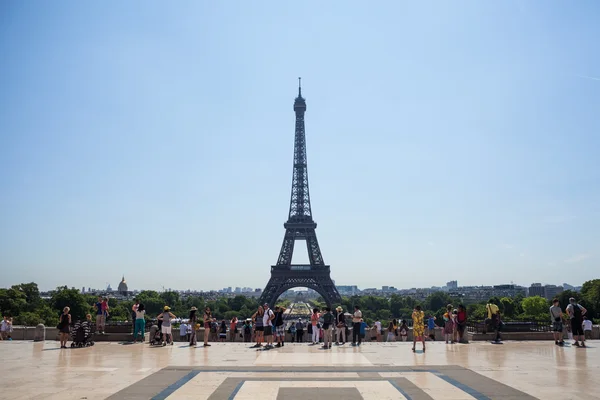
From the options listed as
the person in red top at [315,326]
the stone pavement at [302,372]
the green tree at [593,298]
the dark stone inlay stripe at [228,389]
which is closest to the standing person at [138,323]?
the stone pavement at [302,372]

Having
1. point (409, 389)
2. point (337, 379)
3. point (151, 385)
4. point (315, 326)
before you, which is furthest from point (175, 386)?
point (315, 326)

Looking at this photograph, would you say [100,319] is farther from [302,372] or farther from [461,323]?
[461,323]

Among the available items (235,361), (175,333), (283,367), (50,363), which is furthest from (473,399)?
(175,333)

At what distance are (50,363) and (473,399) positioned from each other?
42.3 feet

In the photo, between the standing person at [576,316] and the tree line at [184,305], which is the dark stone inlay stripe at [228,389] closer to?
the standing person at [576,316]

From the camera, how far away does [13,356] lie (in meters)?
17.8

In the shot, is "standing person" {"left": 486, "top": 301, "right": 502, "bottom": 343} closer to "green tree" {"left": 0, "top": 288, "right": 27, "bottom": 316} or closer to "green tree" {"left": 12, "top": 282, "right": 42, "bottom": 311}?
"green tree" {"left": 0, "top": 288, "right": 27, "bottom": 316}

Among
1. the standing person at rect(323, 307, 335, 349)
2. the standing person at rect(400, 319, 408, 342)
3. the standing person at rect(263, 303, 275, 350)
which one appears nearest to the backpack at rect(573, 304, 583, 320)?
the standing person at rect(400, 319, 408, 342)

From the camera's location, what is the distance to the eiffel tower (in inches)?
3524

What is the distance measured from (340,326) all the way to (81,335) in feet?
35.8

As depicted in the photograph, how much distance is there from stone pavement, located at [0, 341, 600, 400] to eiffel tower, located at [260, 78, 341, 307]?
228 feet

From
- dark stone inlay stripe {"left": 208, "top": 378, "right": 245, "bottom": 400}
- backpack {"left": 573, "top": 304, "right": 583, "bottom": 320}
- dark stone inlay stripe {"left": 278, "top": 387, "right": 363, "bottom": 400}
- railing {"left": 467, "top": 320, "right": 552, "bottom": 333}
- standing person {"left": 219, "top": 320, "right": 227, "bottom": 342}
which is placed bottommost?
standing person {"left": 219, "top": 320, "right": 227, "bottom": 342}

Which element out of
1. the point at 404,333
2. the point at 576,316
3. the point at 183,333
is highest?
the point at 576,316

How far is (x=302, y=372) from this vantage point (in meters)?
14.3
